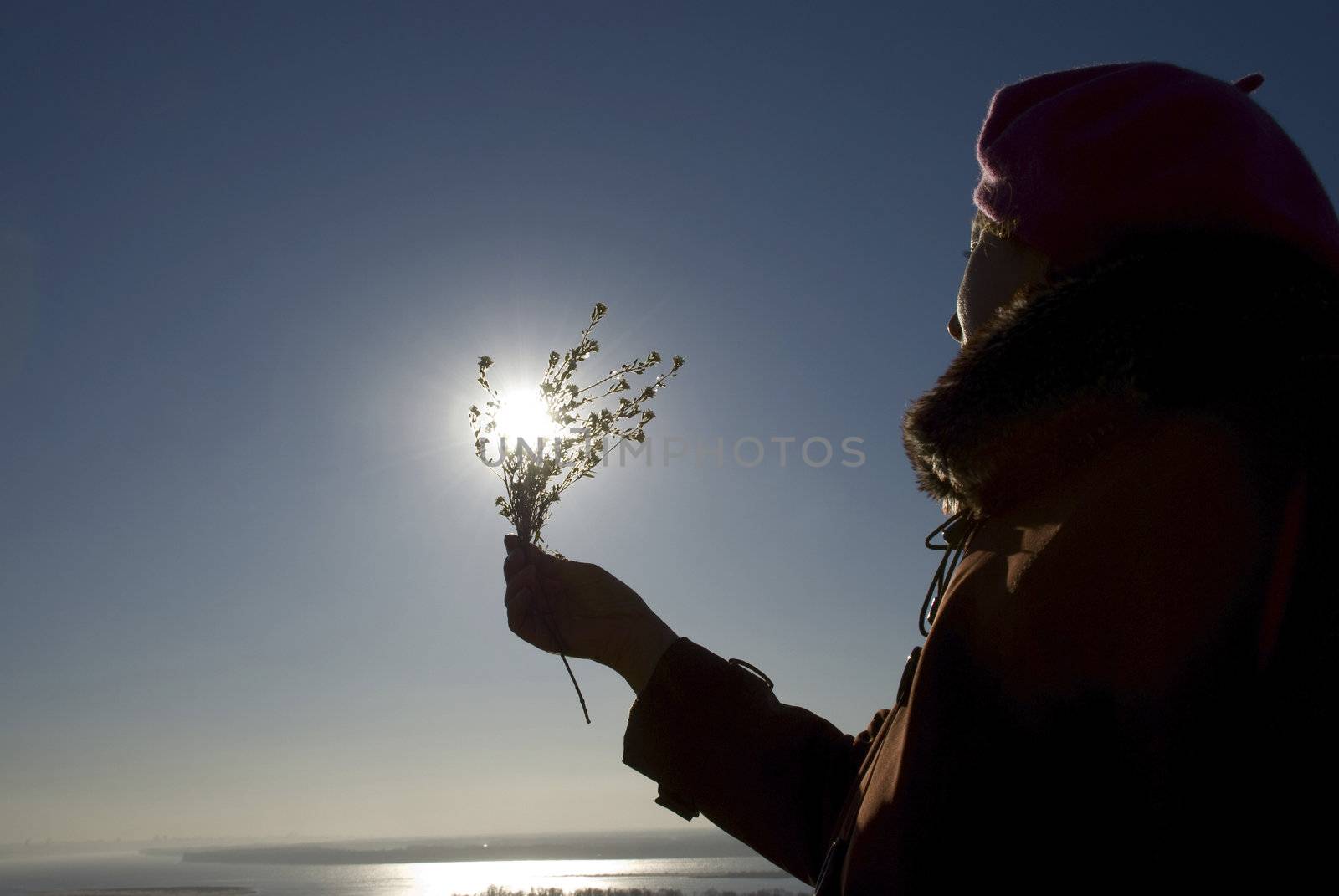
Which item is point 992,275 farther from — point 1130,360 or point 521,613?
point 521,613

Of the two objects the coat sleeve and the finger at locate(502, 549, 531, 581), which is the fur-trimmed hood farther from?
the finger at locate(502, 549, 531, 581)

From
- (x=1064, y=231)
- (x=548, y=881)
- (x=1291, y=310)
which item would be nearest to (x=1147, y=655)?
(x=1291, y=310)

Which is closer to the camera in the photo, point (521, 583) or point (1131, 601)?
point (1131, 601)

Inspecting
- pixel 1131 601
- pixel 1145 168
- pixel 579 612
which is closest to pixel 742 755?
pixel 579 612

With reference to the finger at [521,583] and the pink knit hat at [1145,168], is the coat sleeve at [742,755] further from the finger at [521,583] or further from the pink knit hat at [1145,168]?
the pink knit hat at [1145,168]

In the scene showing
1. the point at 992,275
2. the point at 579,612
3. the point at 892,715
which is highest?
the point at 992,275

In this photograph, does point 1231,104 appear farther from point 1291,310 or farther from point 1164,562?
point 1164,562

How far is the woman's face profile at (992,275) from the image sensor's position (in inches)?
69.3

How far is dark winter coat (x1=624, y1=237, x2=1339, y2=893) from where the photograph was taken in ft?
3.67

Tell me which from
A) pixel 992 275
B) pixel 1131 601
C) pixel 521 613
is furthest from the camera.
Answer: pixel 521 613

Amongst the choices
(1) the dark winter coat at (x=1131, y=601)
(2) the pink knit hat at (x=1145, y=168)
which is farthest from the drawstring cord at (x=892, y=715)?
(2) the pink knit hat at (x=1145, y=168)

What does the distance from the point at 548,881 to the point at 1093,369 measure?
193 m

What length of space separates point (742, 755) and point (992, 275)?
1360mm

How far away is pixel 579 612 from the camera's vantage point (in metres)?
2.73
